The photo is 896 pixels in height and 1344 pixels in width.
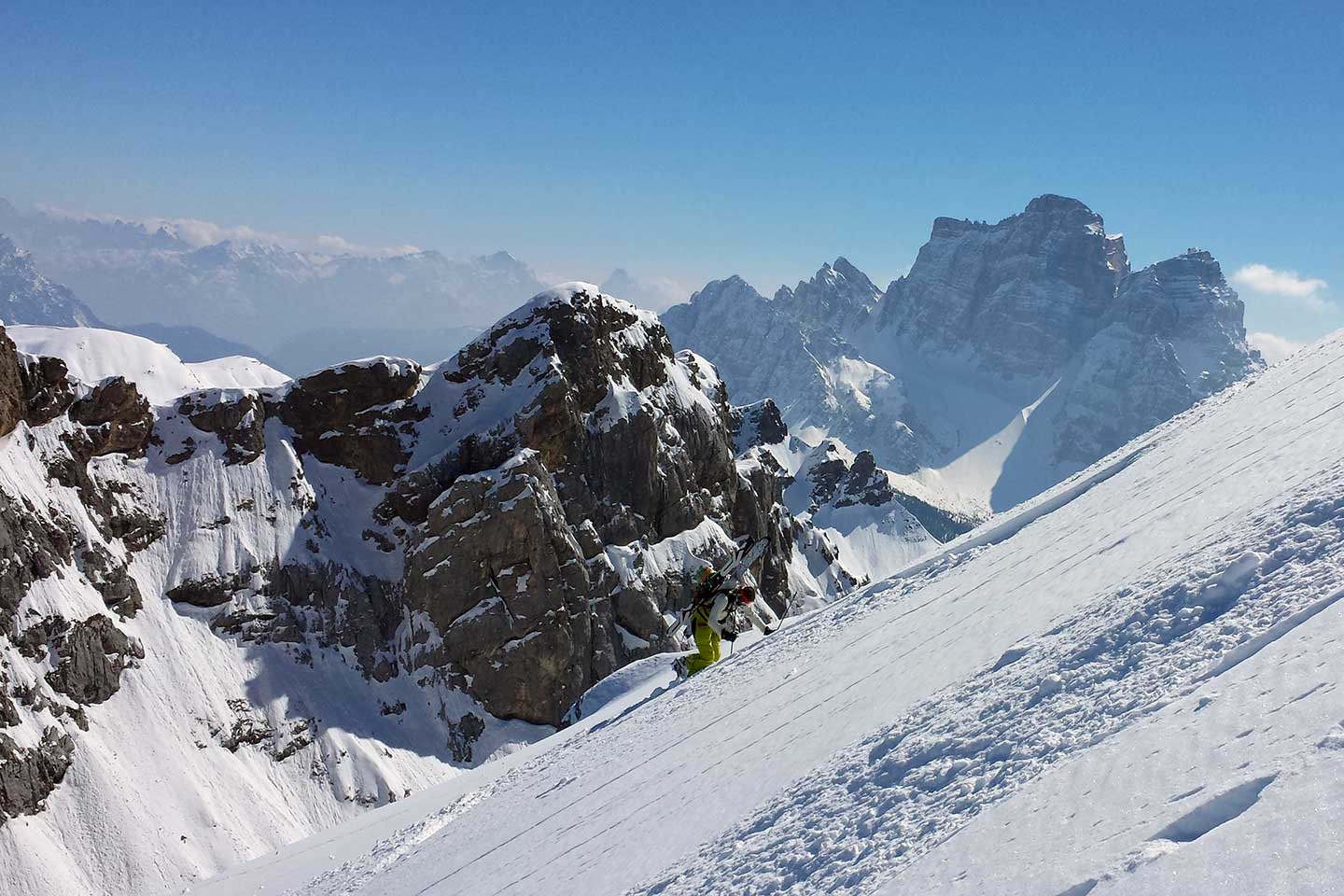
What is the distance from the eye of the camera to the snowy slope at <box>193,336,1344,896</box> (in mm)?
4180

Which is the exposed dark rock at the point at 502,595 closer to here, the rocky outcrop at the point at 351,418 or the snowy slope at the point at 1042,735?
the rocky outcrop at the point at 351,418

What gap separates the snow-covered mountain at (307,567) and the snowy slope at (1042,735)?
53.3 m

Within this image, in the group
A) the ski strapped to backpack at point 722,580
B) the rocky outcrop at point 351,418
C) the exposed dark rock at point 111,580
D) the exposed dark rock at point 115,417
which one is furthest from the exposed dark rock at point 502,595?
the ski strapped to backpack at point 722,580

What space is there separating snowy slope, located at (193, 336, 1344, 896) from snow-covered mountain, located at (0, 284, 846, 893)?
53.3 meters

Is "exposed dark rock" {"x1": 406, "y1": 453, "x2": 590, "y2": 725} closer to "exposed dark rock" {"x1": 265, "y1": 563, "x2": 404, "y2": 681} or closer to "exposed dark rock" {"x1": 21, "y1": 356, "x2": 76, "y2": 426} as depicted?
"exposed dark rock" {"x1": 265, "y1": 563, "x2": 404, "y2": 681}

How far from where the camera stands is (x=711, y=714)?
13773mm

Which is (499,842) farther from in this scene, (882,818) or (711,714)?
(882,818)

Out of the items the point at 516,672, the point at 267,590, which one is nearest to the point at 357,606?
the point at 267,590

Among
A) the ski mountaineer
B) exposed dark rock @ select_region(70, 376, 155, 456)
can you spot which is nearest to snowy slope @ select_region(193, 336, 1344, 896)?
the ski mountaineer

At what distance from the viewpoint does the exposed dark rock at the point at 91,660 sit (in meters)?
60.1

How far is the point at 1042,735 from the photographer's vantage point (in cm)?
604

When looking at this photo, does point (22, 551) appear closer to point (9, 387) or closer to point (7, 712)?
point (7, 712)

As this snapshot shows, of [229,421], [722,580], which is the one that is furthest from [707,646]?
[229,421]

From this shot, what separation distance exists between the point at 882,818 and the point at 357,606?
77.6 m
